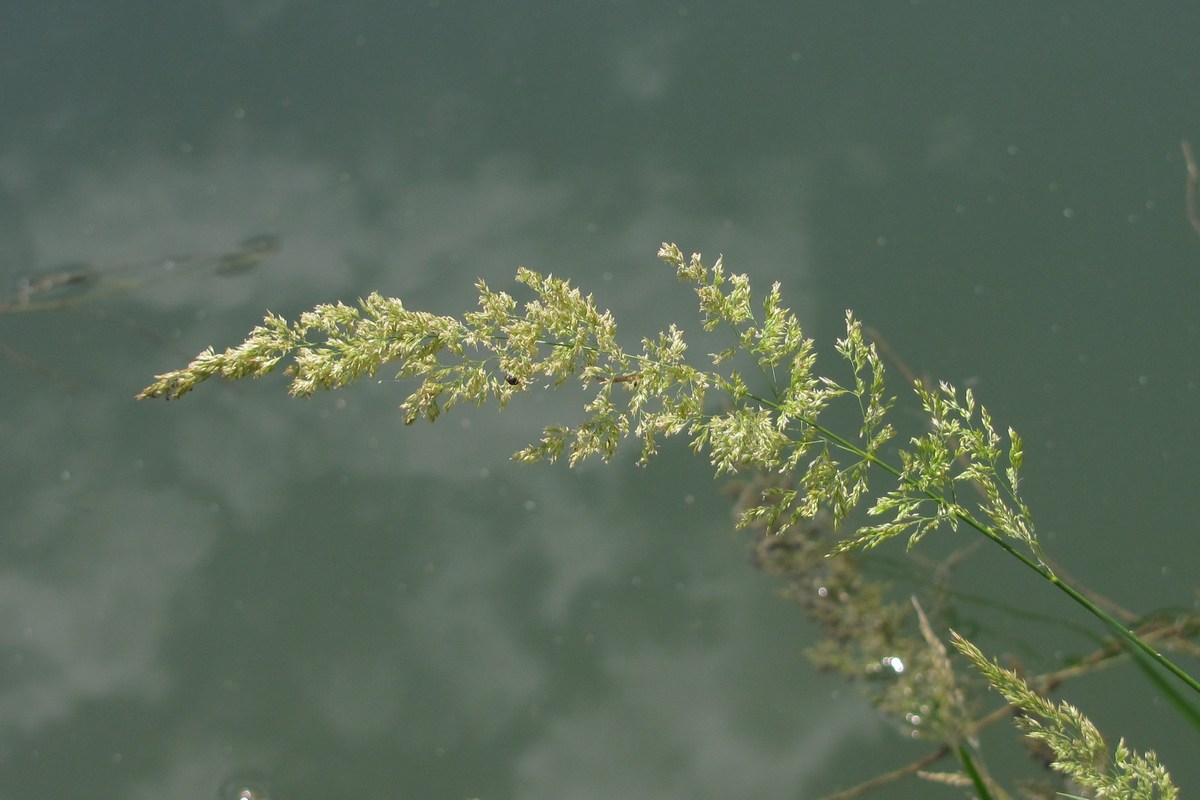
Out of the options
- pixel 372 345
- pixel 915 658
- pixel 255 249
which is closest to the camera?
pixel 372 345

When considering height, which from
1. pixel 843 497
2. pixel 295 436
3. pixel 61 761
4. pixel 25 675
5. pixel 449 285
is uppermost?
pixel 449 285

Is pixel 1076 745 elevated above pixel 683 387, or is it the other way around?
pixel 683 387

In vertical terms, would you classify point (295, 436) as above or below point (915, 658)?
above

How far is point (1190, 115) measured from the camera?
293 centimetres

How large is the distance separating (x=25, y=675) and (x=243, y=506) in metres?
0.85

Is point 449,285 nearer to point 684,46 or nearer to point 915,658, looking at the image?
point 684,46

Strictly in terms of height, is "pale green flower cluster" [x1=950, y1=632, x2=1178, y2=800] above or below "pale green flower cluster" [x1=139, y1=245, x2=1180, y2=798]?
below

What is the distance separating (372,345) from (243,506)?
238cm

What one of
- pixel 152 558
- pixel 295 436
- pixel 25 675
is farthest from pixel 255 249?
pixel 25 675

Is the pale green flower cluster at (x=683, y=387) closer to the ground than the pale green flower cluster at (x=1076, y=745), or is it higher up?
higher up

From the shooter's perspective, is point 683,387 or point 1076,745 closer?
point 1076,745

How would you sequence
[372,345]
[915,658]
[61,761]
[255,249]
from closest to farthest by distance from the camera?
[372,345] → [915,658] → [61,761] → [255,249]

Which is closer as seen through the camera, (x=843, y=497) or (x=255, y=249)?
(x=843, y=497)

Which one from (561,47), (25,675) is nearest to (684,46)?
(561,47)
